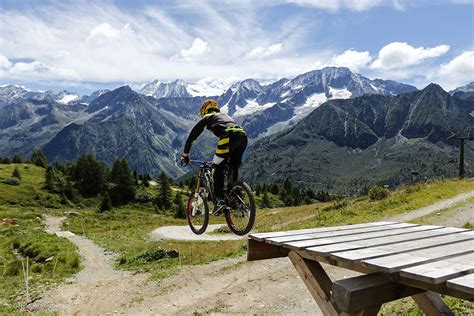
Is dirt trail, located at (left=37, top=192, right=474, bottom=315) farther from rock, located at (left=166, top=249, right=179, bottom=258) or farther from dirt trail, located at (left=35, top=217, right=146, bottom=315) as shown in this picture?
rock, located at (left=166, top=249, right=179, bottom=258)

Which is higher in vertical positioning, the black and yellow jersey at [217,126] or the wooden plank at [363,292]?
the black and yellow jersey at [217,126]

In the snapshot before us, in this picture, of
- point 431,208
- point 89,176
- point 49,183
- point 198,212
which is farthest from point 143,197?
point 198,212

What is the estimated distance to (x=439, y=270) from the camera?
14.8ft

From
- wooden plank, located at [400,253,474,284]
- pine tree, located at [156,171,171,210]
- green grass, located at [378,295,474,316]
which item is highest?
wooden plank, located at [400,253,474,284]

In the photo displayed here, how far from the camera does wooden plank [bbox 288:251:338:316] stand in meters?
6.12

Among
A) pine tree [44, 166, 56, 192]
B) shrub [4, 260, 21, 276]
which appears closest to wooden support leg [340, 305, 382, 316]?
shrub [4, 260, 21, 276]

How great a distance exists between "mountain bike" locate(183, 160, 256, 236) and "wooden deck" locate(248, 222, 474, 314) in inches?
80.8

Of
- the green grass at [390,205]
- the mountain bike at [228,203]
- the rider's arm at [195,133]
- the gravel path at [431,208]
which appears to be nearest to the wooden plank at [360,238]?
the mountain bike at [228,203]

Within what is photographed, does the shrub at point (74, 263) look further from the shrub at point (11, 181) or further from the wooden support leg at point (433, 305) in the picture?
the shrub at point (11, 181)

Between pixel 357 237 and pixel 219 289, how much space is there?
536 inches

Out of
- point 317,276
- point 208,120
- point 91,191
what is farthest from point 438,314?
point 91,191

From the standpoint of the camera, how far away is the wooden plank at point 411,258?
182 inches

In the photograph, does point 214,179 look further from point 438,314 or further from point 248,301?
point 248,301

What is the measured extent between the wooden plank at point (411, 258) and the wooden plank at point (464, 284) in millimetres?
544
